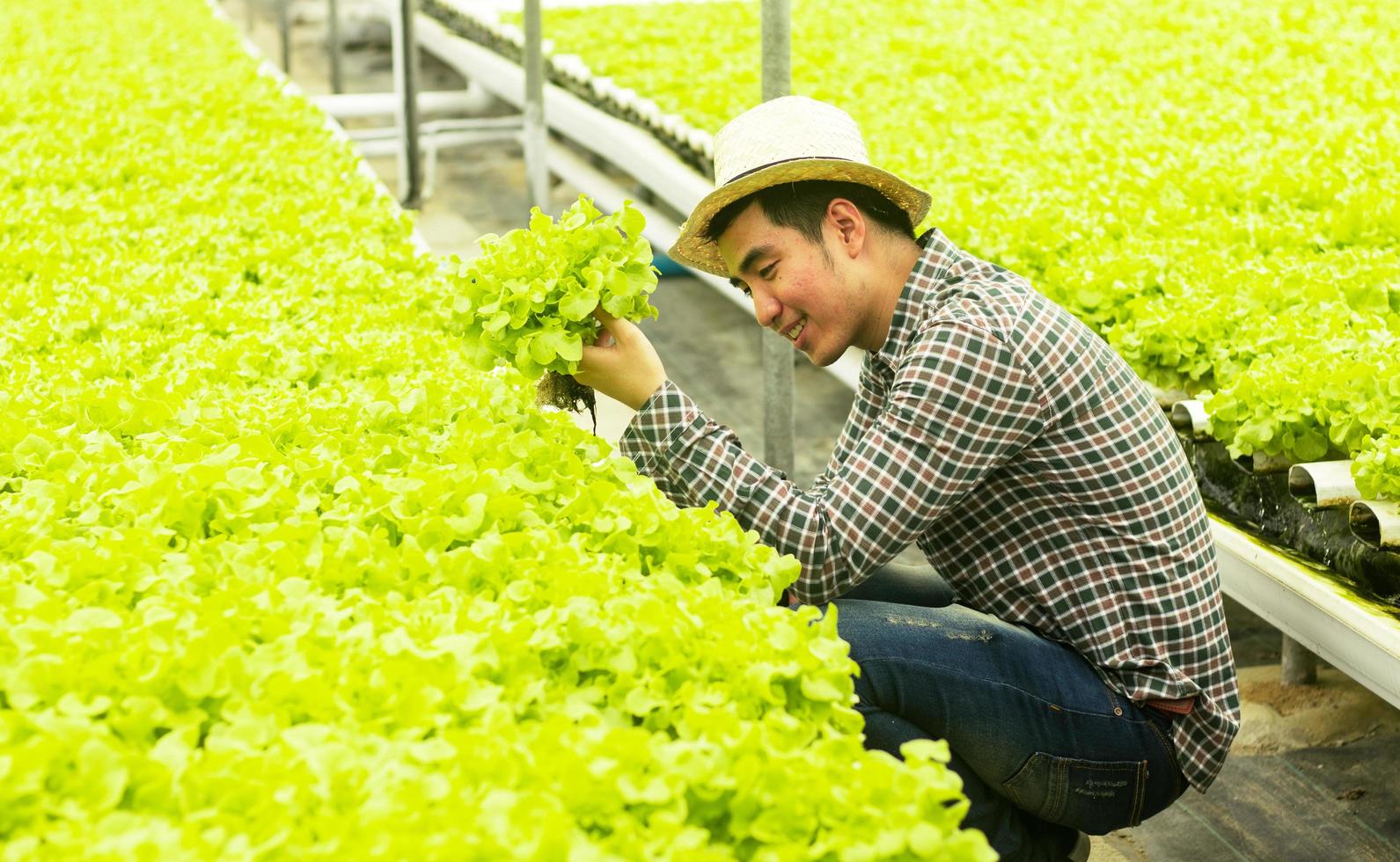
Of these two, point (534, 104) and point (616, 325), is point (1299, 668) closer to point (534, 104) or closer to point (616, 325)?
point (616, 325)

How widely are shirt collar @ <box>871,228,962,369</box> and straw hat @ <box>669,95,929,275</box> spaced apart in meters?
0.17

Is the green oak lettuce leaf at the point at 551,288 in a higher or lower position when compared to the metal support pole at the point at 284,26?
higher

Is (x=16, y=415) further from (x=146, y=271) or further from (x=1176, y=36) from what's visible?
(x=1176, y=36)

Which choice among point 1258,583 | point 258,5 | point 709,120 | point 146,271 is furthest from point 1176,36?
point 258,5

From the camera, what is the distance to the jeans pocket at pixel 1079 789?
→ 2.77m

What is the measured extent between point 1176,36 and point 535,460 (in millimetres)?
6707

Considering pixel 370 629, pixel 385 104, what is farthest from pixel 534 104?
pixel 370 629

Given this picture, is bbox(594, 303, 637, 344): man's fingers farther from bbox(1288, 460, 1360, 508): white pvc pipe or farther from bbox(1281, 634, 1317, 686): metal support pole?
bbox(1281, 634, 1317, 686): metal support pole

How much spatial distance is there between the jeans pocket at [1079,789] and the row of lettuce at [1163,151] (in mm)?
981

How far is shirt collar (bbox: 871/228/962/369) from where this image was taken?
9.56 ft

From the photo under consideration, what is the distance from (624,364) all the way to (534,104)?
5200 millimetres

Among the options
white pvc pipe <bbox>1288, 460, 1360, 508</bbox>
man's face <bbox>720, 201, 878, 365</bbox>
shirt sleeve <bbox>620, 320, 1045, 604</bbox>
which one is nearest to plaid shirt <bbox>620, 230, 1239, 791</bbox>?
shirt sleeve <bbox>620, 320, 1045, 604</bbox>

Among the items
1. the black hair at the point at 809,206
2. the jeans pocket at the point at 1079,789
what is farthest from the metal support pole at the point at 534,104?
the jeans pocket at the point at 1079,789

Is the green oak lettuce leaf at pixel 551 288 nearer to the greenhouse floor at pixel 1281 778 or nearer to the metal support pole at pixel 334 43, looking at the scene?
the greenhouse floor at pixel 1281 778
